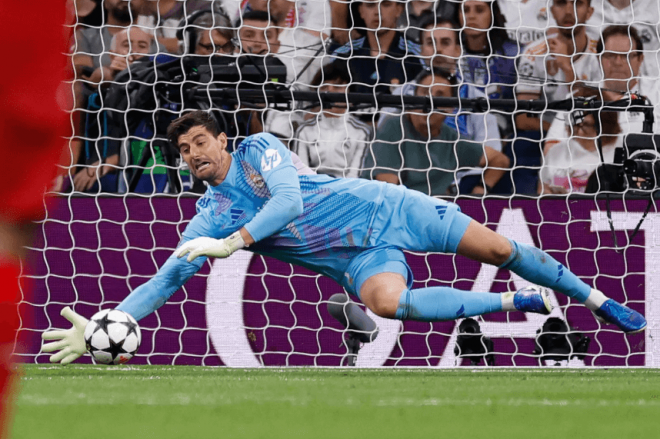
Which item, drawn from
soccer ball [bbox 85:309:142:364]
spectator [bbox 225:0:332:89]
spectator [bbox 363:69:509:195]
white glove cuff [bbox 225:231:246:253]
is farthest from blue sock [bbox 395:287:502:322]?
spectator [bbox 225:0:332:89]

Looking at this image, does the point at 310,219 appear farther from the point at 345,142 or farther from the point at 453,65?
the point at 453,65

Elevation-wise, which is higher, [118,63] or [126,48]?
[126,48]

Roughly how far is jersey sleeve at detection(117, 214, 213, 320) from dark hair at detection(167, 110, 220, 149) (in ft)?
1.37

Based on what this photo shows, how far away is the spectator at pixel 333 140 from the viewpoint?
5.79 m

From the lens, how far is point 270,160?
4.52m

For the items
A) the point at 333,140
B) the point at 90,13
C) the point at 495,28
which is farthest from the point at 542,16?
the point at 90,13

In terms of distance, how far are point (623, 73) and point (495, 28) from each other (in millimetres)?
845

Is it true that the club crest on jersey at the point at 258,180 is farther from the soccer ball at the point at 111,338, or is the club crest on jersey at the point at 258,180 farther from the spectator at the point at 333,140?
the spectator at the point at 333,140

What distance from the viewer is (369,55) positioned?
6.04 m

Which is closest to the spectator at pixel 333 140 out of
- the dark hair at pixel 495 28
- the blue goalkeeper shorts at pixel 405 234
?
the dark hair at pixel 495 28

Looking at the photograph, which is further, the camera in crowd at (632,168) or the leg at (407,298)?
the camera in crowd at (632,168)

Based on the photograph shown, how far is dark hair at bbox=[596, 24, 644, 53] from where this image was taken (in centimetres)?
612

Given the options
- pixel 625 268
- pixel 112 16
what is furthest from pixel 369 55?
pixel 625 268

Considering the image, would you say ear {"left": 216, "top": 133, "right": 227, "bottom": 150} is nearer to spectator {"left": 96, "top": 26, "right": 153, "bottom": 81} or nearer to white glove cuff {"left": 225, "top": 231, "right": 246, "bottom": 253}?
white glove cuff {"left": 225, "top": 231, "right": 246, "bottom": 253}
